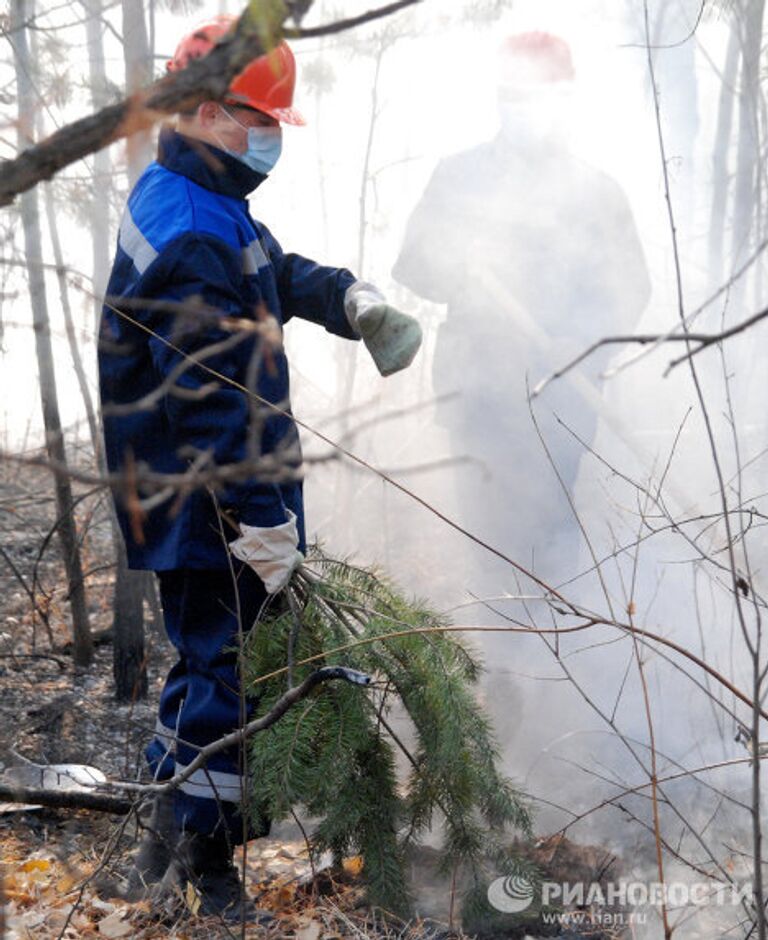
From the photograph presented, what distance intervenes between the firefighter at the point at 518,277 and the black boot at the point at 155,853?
10.5 ft

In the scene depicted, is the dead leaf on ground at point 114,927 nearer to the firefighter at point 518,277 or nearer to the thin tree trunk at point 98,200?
the firefighter at point 518,277

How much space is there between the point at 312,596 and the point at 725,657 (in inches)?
101

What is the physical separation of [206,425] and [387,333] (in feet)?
2.05

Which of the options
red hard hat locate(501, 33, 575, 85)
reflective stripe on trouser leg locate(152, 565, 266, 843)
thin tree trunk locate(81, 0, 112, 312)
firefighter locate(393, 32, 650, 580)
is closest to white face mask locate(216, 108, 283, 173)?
reflective stripe on trouser leg locate(152, 565, 266, 843)

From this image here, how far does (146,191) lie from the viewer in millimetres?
2928

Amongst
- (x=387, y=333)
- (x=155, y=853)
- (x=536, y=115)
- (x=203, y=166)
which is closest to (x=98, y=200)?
→ (x=536, y=115)

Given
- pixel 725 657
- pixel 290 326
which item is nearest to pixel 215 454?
pixel 725 657

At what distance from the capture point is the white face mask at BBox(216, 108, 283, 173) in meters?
2.92

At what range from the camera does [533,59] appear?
5.69 meters

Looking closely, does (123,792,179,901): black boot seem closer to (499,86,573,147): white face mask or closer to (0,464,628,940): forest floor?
(0,464,628,940): forest floor

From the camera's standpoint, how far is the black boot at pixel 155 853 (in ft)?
9.26

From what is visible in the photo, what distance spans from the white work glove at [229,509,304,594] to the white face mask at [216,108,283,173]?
960 millimetres

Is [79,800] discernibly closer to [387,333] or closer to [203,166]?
[387,333]

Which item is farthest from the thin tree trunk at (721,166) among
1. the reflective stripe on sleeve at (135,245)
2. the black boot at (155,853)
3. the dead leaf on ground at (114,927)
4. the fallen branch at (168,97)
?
the fallen branch at (168,97)
